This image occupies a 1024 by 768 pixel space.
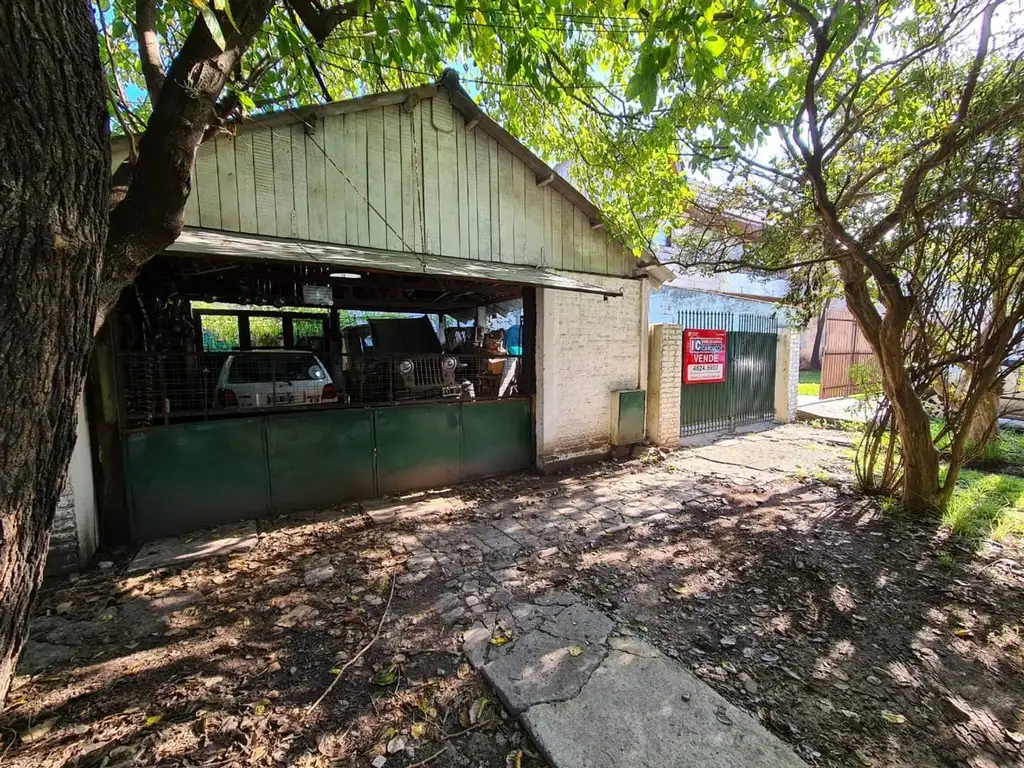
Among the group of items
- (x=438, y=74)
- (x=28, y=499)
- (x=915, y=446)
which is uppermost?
(x=438, y=74)

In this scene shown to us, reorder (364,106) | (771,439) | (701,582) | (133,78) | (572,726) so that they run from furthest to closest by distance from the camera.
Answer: (771,439)
(133,78)
(364,106)
(701,582)
(572,726)

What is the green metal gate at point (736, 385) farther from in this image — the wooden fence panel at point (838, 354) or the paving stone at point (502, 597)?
the paving stone at point (502, 597)

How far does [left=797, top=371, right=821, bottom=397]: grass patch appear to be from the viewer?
14.8 m

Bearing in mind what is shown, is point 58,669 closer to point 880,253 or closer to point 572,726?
point 572,726

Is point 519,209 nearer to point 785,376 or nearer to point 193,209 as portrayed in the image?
point 193,209

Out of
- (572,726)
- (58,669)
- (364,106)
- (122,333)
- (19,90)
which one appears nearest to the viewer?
(19,90)

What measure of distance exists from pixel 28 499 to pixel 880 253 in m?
6.40

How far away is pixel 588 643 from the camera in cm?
279

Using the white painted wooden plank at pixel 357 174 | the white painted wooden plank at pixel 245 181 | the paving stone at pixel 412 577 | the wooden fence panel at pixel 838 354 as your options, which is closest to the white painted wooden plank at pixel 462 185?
the white painted wooden plank at pixel 357 174

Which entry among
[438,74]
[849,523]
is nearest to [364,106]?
[438,74]

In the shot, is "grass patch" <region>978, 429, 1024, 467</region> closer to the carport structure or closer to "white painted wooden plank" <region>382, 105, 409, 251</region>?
the carport structure

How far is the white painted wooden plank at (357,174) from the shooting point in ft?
16.8

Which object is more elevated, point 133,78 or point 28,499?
point 133,78

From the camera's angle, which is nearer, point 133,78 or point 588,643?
point 588,643
